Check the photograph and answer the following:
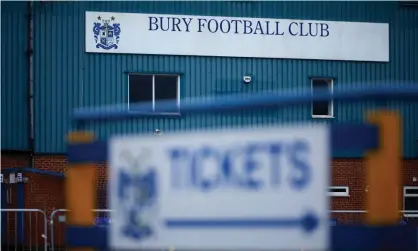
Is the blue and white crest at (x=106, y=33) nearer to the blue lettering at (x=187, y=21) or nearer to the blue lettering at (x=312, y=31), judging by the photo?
the blue lettering at (x=187, y=21)

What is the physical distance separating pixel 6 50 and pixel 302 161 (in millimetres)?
16585

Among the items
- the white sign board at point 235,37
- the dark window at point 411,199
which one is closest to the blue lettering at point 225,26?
the white sign board at point 235,37

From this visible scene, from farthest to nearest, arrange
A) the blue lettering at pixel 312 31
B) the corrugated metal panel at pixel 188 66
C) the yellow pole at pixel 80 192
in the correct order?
1. the blue lettering at pixel 312 31
2. the corrugated metal panel at pixel 188 66
3. the yellow pole at pixel 80 192

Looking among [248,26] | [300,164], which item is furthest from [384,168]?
[248,26]

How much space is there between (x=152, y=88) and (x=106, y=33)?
1.87 meters

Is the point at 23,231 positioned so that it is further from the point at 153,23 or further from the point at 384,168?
the point at 384,168

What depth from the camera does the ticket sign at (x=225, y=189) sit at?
4422 millimetres

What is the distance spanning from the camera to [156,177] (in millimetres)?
4754

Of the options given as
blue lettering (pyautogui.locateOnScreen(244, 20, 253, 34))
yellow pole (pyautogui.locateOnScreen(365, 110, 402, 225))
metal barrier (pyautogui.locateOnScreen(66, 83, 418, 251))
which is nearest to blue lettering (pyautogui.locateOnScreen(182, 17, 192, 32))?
blue lettering (pyautogui.locateOnScreen(244, 20, 253, 34))

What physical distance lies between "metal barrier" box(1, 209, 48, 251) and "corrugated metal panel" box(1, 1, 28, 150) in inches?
142

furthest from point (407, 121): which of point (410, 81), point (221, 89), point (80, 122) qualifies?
point (80, 122)

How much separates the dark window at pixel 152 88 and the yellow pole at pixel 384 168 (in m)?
16.4

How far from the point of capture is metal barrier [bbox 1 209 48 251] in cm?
1575

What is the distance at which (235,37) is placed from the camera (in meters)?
21.2
